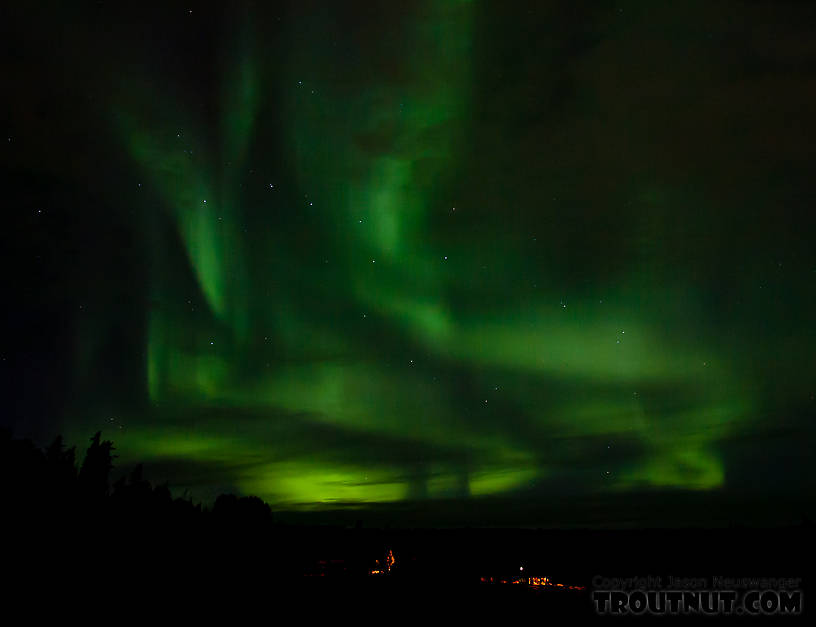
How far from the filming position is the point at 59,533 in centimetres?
3934

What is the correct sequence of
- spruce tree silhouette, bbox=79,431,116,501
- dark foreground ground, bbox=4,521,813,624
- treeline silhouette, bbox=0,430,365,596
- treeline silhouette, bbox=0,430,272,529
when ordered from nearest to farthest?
dark foreground ground, bbox=4,521,813,624
treeline silhouette, bbox=0,430,365,596
treeline silhouette, bbox=0,430,272,529
spruce tree silhouette, bbox=79,431,116,501

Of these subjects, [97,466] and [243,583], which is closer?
[243,583]

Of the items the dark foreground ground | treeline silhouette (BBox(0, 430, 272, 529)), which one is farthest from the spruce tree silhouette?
the dark foreground ground

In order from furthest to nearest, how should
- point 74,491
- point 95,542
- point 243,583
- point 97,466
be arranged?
point 97,466 → point 74,491 → point 95,542 → point 243,583

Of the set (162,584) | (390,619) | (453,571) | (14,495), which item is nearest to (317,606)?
(390,619)

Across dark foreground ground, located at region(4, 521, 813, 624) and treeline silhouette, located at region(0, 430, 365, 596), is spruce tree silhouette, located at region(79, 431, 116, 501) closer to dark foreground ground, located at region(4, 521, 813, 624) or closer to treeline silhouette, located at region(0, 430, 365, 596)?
treeline silhouette, located at region(0, 430, 365, 596)

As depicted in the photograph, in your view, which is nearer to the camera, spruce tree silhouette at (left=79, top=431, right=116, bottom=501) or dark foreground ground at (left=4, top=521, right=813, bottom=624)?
dark foreground ground at (left=4, top=521, right=813, bottom=624)

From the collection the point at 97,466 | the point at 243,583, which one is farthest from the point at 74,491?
the point at 243,583

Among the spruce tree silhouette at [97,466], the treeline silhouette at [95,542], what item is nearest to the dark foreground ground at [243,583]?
the treeline silhouette at [95,542]

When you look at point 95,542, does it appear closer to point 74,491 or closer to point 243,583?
point 243,583

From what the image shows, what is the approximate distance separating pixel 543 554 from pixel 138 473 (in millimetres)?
53440

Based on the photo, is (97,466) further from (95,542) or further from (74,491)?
(95,542)

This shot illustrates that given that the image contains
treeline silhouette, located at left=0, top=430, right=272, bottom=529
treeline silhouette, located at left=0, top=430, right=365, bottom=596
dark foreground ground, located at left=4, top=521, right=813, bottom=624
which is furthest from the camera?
treeline silhouette, located at left=0, top=430, right=272, bottom=529

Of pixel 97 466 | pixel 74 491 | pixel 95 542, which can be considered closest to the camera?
pixel 95 542
